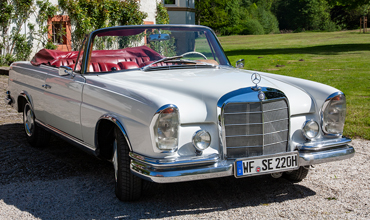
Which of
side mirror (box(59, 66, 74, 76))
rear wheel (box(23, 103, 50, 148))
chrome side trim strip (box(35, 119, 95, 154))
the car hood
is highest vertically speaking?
side mirror (box(59, 66, 74, 76))

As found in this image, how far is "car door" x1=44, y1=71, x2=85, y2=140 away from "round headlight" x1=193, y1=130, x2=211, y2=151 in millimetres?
1485

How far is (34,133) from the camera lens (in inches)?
222

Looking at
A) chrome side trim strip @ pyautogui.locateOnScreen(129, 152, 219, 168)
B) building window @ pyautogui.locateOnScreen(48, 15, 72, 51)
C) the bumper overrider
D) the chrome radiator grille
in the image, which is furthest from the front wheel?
building window @ pyautogui.locateOnScreen(48, 15, 72, 51)

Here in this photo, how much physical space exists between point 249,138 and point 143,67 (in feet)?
4.93

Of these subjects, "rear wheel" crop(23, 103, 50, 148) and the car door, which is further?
"rear wheel" crop(23, 103, 50, 148)

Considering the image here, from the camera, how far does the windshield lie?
4.58m

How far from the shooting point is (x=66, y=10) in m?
16.1

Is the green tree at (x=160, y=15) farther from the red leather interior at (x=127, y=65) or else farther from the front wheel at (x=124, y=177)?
the front wheel at (x=124, y=177)

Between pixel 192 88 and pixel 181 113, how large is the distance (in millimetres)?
403

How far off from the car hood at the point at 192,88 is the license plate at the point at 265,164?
0.41 metres

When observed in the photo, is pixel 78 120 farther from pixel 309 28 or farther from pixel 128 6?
pixel 309 28

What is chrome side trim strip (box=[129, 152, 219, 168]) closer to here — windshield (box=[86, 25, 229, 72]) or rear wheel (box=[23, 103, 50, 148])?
windshield (box=[86, 25, 229, 72])

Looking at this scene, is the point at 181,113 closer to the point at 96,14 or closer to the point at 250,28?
the point at 96,14

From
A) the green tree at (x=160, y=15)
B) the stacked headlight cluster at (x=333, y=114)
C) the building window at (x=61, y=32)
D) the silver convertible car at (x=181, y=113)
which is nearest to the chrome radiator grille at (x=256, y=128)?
the silver convertible car at (x=181, y=113)
